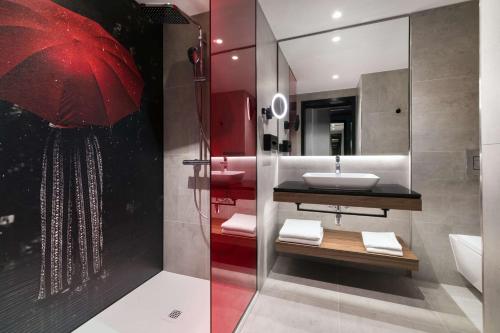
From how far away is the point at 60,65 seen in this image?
1238mm

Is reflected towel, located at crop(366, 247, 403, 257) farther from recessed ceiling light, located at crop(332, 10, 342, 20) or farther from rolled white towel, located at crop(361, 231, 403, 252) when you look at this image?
recessed ceiling light, located at crop(332, 10, 342, 20)

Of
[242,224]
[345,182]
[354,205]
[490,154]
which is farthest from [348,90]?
[242,224]

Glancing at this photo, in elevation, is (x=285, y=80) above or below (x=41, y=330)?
above

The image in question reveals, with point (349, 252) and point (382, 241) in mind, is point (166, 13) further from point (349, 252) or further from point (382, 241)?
point (382, 241)

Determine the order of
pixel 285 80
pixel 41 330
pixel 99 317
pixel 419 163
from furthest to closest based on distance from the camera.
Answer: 1. pixel 285 80
2. pixel 419 163
3. pixel 99 317
4. pixel 41 330

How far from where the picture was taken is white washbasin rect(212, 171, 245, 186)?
105 centimetres

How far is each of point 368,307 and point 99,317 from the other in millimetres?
1968

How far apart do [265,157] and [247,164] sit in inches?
17.2

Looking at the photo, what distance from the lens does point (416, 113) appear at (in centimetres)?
181

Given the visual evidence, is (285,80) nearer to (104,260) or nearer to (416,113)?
(416,113)

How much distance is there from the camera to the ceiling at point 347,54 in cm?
188

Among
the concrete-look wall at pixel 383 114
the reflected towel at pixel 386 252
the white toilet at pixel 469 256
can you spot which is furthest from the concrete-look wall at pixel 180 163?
the white toilet at pixel 469 256

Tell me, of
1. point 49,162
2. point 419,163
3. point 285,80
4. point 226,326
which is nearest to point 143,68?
point 49,162

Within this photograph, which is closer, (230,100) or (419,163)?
(230,100)
